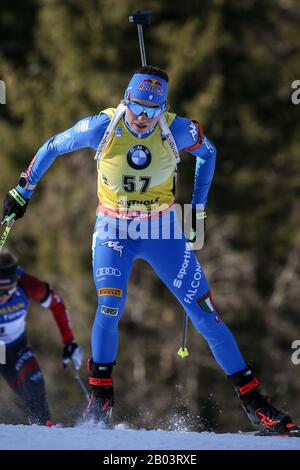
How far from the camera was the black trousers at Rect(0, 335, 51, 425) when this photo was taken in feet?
29.7

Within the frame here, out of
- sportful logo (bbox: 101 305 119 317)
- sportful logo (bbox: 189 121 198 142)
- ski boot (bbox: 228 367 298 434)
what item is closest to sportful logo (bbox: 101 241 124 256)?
sportful logo (bbox: 101 305 119 317)

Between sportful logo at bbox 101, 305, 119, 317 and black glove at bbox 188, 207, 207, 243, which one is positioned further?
black glove at bbox 188, 207, 207, 243

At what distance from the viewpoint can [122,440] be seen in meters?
5.91

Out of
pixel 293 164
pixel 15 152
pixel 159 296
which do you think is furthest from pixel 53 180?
pixel 293 164

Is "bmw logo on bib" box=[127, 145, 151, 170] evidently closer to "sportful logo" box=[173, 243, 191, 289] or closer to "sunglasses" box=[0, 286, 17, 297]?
"sportful logo" box=[173, 243, 191, 289]

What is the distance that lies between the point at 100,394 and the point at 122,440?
98cm

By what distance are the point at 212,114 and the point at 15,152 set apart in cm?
557

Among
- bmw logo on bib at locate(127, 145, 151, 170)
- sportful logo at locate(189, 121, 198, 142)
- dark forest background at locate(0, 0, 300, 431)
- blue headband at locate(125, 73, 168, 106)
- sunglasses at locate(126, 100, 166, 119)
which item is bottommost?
dark forest background at locate(0, 0, 300, 431)

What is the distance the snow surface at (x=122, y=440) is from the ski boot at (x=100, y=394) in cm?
46

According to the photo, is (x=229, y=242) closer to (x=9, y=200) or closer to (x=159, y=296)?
(x=159, y=296)

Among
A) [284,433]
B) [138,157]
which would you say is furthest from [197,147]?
[284,433]

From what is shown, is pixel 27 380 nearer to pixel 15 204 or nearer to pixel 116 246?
pixel 15 204

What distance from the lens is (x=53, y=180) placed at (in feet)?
83.8

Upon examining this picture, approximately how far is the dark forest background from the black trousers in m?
12.5
